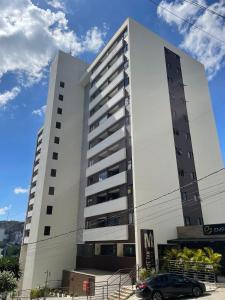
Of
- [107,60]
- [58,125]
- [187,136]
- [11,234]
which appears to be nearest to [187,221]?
[187,136]

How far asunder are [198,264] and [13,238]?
158 meters

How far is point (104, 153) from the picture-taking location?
40.1 m

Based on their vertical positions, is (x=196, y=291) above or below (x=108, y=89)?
below

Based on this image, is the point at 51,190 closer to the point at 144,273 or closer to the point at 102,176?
the point at 102,176

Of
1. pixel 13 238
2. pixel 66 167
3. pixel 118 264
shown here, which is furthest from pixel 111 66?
pixel 13 238

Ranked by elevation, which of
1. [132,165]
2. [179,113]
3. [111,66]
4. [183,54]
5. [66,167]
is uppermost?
[183,54]

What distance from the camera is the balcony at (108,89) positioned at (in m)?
39.2

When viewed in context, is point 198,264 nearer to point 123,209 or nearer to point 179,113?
point 123,209

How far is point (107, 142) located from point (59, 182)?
11.2m

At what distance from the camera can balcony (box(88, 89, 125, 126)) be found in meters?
37.7

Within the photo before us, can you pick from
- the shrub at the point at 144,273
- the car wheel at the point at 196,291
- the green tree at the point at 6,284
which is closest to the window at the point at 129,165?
the shrub at the point at 144,273

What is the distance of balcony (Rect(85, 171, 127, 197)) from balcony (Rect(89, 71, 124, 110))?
14.8 metres

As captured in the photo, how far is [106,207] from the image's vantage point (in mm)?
33750

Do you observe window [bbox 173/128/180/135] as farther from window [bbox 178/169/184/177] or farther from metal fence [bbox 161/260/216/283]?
metal fence [bbox 161/260/216/283]
